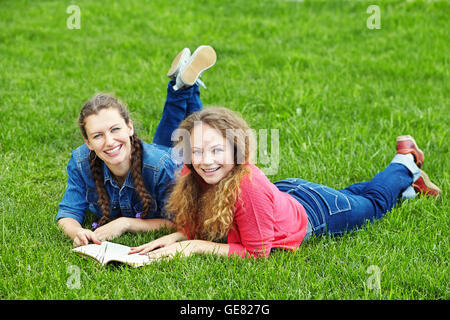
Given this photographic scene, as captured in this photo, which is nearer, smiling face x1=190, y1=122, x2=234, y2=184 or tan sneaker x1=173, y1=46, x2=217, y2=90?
smiling face x1=190, y1=122, x2=234, y2=184

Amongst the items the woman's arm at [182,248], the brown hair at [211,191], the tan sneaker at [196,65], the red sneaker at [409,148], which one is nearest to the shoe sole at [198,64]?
the tan sneaker at [196,65]

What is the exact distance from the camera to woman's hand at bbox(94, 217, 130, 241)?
3381 millimetres

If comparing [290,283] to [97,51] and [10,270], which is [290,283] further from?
[97,51]

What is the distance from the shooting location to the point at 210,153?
3.02 m

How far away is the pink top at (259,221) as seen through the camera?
299cm

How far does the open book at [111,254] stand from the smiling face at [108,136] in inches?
21.4

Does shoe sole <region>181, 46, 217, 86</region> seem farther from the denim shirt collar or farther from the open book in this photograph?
the open book

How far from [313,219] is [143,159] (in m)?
1.15

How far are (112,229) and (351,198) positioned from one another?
1566 mm

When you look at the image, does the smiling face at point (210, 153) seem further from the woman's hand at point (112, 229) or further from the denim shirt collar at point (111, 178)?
the woman's hand at point (112, 229)

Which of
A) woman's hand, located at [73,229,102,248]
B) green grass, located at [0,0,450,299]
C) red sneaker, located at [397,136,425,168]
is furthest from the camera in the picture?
red sneaker, located at [397,136,425,168]

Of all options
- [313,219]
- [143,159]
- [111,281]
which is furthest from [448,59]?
[111,281]

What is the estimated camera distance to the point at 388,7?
7785 mm

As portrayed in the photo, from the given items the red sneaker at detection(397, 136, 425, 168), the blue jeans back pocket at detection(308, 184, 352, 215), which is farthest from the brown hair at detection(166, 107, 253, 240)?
the red sneaker at detection(397, 136, 425, 168)
